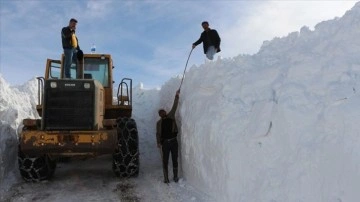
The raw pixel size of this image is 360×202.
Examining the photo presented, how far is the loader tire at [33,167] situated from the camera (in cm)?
982

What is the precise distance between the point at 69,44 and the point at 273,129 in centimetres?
561

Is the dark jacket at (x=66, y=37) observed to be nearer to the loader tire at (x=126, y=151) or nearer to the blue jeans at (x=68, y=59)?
the blue jeans at (x=68, y=59)

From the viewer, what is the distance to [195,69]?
11.1 m

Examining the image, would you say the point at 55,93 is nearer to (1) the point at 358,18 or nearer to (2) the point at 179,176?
(2) the point at 179,176

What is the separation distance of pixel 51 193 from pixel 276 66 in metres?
5.38

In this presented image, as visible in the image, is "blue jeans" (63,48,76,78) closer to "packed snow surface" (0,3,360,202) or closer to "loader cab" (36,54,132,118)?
"loader cab" (36,54,132,118)

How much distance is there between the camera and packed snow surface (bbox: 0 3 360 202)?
6.41 metres

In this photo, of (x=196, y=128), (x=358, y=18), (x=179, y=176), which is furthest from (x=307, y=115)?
(x=179, y=176)

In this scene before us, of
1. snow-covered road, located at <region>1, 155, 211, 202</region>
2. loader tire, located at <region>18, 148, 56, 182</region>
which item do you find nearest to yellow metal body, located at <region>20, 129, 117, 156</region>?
loader tire, located at <region>18, 148, 56, 182</region>

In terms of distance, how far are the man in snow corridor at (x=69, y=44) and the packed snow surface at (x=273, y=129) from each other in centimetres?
253

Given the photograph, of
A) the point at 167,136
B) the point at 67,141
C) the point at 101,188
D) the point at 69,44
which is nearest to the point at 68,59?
the point at 69,44

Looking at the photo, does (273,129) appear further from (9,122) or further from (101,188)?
(9,122)

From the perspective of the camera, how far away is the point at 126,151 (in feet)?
33.0

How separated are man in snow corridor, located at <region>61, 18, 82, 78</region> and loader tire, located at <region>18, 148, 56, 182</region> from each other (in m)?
2.15
